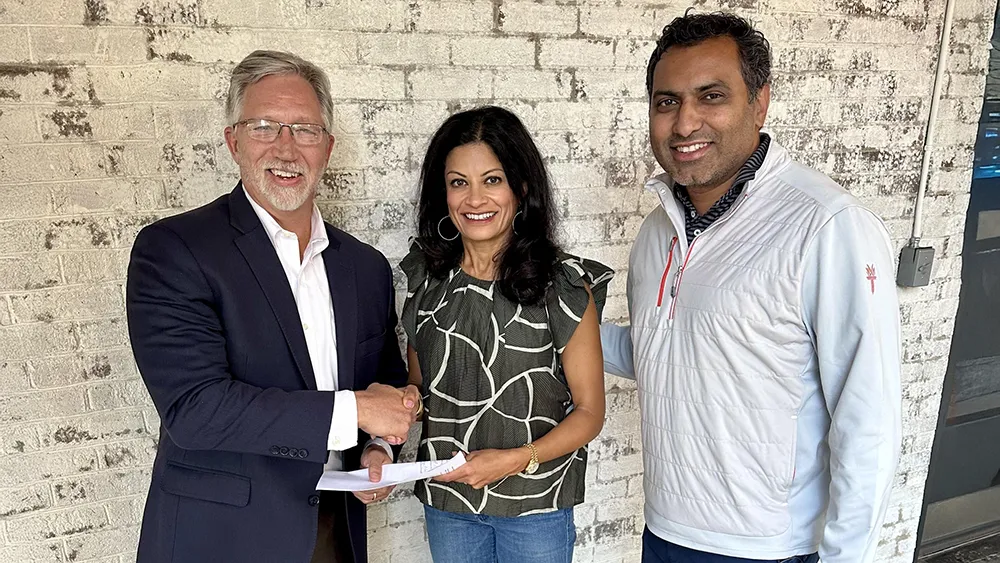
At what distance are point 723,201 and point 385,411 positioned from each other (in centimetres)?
83

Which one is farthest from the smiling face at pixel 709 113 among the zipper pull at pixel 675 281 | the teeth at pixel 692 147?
the zipper pull at pixel 675 281

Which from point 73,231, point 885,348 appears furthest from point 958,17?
point 73,231

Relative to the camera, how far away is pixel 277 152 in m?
1.46

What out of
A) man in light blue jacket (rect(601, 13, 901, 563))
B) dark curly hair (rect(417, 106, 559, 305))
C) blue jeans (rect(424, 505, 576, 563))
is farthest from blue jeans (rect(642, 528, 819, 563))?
dark curly hair (rect(417, 106, 559, 305))

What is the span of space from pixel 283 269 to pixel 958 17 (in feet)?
8.68

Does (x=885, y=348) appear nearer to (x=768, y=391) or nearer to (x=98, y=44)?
(x=768, y=391)

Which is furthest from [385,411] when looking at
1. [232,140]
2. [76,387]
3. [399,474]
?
[76,387]

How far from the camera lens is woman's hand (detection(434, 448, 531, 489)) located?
1.47 metres

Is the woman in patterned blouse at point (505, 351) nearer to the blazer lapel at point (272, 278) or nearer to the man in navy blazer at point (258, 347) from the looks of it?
the man in navy blazer at point (258, 347)

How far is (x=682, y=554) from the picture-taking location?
58.9 inches

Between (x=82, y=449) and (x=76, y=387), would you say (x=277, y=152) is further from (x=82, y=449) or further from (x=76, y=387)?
(x=82, y=449)

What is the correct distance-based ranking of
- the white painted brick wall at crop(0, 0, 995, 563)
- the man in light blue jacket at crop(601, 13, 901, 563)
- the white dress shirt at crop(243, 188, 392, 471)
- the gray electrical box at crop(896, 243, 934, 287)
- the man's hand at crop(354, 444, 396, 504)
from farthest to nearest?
the gray electrical box at crop(896, 243, 934, 287), the white painted brick wall at crop(0, 0, 995, 563), the man's hand at crop(354, 444, 396, 504), the white dress shirt at crop(243, 188, 392, 471), the man in light blue jacket at crop(601, 13, 901, 563)

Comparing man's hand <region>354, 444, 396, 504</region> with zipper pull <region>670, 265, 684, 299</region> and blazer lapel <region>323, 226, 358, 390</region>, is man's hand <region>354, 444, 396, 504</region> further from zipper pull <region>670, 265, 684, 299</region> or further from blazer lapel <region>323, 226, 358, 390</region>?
zipper pull <region>670, 265, 684, 299</region>

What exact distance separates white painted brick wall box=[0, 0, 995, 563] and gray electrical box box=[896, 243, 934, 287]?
380 millimetres
